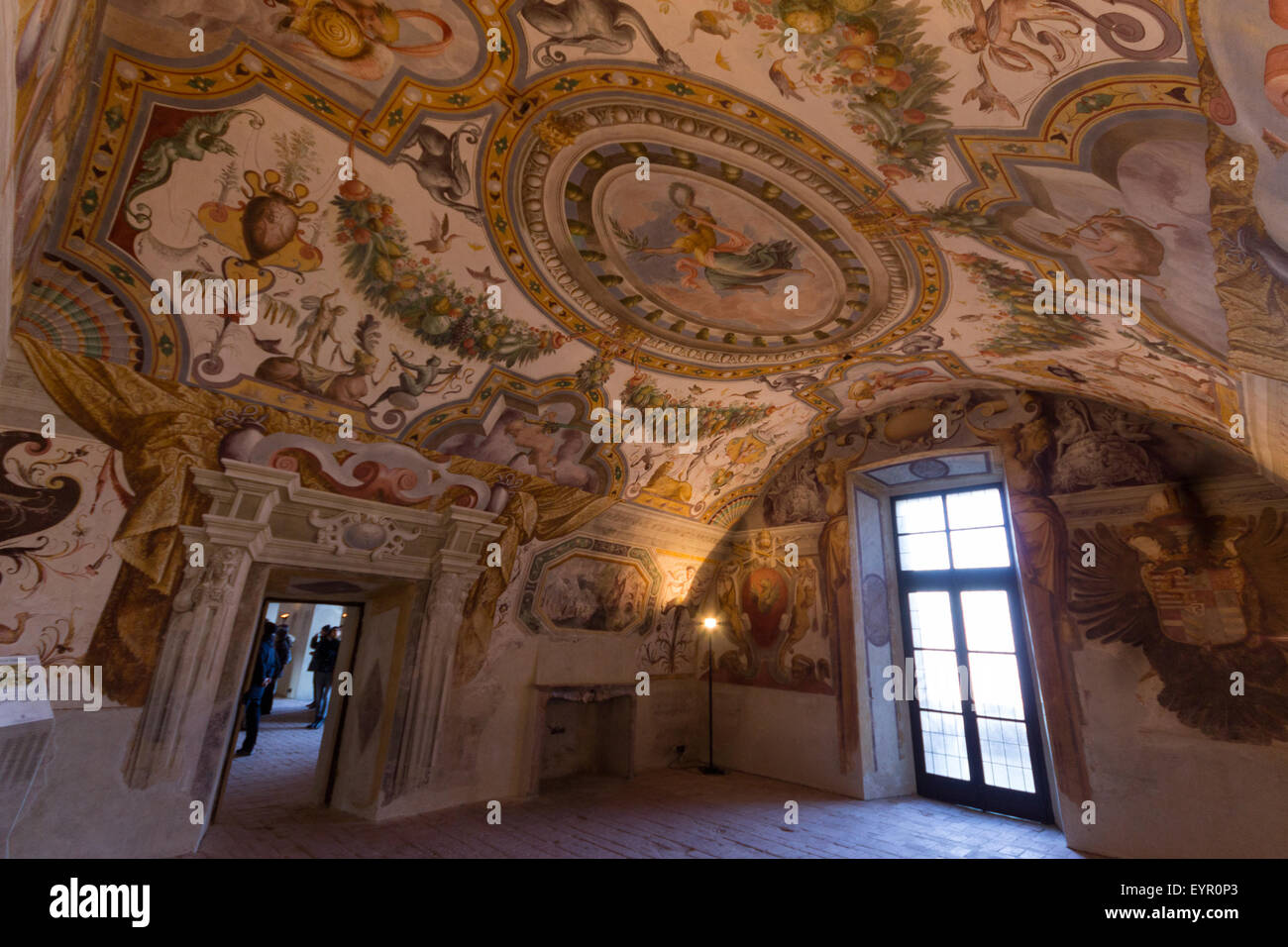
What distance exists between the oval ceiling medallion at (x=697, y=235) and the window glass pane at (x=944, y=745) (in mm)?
5585

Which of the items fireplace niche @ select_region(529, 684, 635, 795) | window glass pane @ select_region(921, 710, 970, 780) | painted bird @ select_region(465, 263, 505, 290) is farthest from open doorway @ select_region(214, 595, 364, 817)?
window glass pane @ select_region(921, 710, 970, 780)

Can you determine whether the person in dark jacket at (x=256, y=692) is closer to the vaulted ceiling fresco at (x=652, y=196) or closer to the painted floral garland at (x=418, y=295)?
the vaulted ceiling fresco at (x=652, y=196)

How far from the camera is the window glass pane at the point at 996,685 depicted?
7.82 meters

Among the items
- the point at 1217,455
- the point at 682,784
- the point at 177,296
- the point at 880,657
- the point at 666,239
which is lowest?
the point at 682,784

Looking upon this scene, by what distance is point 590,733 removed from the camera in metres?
9.45

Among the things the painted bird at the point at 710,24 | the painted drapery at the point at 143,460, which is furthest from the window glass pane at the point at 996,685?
the painted drapery at the point at 143,460

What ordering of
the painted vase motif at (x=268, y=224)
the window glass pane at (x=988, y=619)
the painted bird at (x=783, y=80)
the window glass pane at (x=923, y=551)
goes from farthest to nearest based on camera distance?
the window glass pane at (x=923, y=551) < the window glass pane at (x=988, y=619) < the painted vase motif at (x=268, y=224) < the painted bird at (x=783, y=80)

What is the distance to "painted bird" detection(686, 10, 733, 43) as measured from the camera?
10.3 feet

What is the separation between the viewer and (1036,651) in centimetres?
709

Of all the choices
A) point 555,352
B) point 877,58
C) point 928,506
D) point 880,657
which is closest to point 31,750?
point 555,352

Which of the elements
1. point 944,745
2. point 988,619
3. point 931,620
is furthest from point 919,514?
point 944,745

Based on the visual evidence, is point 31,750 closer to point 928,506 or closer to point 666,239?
point 666,239

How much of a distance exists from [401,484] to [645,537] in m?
3.85

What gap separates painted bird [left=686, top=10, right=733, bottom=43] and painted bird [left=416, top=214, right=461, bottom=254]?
2363 millimetres
